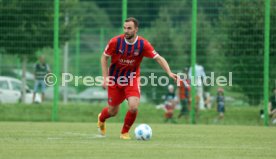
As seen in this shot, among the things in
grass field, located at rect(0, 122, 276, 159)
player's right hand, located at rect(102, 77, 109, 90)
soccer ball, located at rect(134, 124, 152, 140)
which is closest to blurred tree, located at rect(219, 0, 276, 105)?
grass field, located at rect(0, 122, 276, 159)

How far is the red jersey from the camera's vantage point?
494 inches

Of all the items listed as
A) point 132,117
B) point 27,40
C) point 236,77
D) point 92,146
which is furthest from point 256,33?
point 92,146

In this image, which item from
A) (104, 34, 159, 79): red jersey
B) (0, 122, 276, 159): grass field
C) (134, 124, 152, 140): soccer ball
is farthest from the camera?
(104, 34, 159, 79): red jersey

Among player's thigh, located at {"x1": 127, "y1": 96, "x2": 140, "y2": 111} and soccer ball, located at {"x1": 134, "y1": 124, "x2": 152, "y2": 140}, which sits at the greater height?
player's thigh, located at {"x1": 127, "y1": 96, "x2": 140, "y2": 111}

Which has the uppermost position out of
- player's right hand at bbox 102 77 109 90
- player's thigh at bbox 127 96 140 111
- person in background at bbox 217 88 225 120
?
player's right hand at bbox 102 77 109 90

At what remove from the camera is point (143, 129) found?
12242 mm

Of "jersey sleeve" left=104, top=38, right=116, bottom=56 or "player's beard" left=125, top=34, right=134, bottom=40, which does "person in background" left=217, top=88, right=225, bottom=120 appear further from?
"player's beard" left=125, top=34, right=134, bottom=40

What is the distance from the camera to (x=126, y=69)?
41.7 feet

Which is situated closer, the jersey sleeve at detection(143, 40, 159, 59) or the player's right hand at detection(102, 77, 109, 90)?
the player's right hand at detection(102, 77, 109, 90)

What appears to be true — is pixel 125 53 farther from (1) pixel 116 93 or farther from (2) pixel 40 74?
(2) pixel 40 74

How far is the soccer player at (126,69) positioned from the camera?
41.1ft

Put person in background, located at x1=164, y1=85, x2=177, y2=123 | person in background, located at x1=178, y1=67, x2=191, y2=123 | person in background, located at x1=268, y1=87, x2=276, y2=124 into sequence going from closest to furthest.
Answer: person in background, located at x1=268, y1=87, x2=276, y2=124 → person in background, located at x1=178, y1=67, x2=191, y2=123 → person in background, located at x1=164, y1=85, x2=177, y2=123

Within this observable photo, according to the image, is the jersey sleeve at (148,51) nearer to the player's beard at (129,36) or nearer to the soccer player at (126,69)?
the soccer player at (126,69)

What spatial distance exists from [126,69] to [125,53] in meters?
0.32
